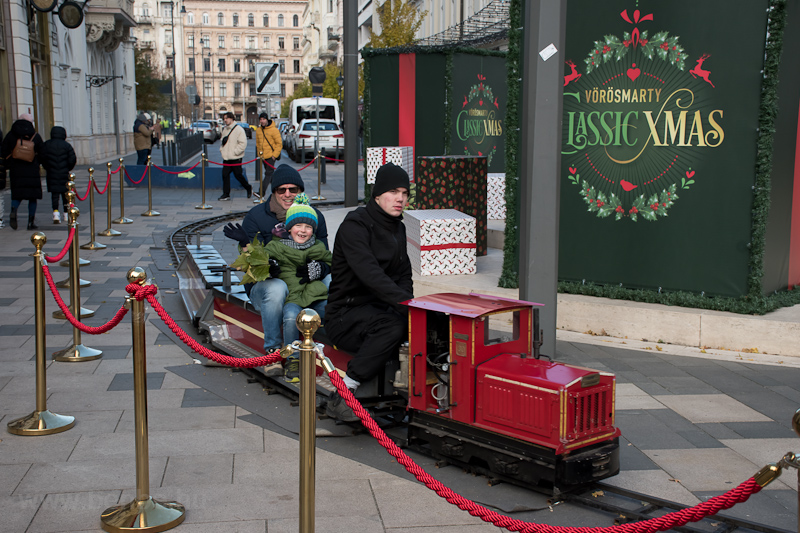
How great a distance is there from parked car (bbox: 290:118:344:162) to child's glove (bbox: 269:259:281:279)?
82.0 ft

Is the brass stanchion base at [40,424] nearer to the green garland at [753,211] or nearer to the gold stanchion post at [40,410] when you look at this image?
the gold stanchion post at [40,410]

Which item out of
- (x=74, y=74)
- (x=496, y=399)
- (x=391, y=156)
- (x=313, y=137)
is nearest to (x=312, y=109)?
(x=313, y=137)

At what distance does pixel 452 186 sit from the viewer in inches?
416

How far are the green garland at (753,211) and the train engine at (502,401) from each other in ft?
10.9

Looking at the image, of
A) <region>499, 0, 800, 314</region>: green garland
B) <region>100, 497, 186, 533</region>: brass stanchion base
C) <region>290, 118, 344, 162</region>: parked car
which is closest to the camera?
<region>100, 497, 186, 533</region>: brass stanchion base

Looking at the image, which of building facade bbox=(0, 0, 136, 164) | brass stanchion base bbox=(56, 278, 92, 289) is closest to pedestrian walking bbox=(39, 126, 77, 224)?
brass stanchion base bbox=(56, 278, 92, 289)

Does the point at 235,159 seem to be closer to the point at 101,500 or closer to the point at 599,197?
the point at 599,197

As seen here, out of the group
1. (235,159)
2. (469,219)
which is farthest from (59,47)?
(469,219)

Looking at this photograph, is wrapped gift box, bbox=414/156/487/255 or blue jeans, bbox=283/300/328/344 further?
wrapped gift box, bbox=414/156/487/255

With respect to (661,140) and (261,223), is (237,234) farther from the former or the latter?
(661,140)

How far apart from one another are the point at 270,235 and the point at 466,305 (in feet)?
9.95

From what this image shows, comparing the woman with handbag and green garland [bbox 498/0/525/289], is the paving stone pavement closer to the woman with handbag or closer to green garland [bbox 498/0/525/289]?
green garland [bbox 498/0/525/289]

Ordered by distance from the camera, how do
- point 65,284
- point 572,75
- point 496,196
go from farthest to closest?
point 496,196, point 65,284, point 572,75

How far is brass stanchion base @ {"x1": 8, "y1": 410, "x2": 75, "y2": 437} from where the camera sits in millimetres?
5402
